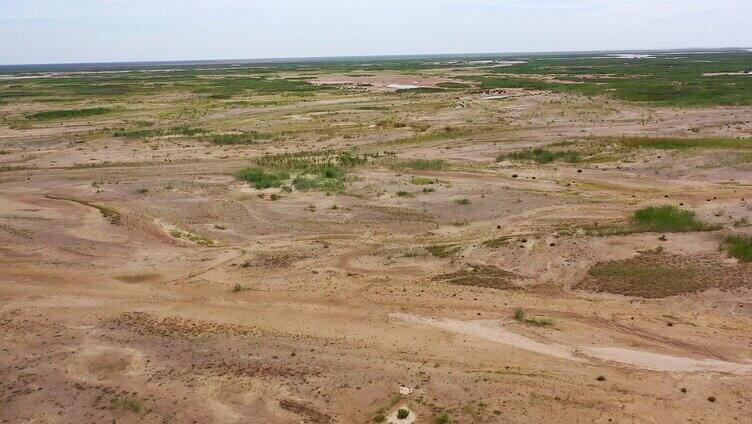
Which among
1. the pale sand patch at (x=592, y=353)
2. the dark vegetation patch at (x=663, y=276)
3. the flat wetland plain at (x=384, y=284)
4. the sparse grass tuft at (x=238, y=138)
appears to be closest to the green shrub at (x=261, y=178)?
the flat wetland plain at (x=384, y=284)

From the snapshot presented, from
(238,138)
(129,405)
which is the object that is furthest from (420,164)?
(129,405)

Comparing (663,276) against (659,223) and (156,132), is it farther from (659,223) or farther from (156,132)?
(156,132)

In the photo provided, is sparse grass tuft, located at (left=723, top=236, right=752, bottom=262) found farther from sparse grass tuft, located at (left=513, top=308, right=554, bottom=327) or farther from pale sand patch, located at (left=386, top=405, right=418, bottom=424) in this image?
pale sand patch, located at (left=386, top=405, right=418, bottom=424)

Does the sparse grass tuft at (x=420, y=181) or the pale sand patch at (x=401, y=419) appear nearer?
the pale sand patch at (x=401, y=419)

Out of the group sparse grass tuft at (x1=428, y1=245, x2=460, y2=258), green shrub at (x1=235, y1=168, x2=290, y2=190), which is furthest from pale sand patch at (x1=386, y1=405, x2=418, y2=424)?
green shrub at (x1=235, y1=168, x2=290, y2=190)

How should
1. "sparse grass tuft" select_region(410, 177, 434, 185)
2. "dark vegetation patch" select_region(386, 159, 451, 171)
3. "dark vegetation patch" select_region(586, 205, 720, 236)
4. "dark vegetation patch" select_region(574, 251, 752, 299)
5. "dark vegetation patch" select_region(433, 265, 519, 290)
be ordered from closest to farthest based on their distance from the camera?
"dark vegetation patch" select_region(574, 251, 752, 299) < "dark vegetation patch" select_region(433, 265, 519, 290) < "dark vegetation patch" select_region(586, 205, 720, 236) < "sparse grass tuft" select_region(410, 177, 434, 185) < "dark vegetation patch" select_region(386, 159, 451, 171)

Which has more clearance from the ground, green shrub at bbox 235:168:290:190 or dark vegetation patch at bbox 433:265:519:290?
green shrub at bbox 235:168:290:190

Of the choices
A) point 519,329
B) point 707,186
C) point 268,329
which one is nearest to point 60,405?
point 268,329

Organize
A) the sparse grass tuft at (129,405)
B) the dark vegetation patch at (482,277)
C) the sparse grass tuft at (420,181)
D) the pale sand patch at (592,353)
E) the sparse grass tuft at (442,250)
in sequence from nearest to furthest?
the sparse grass tuft at (129,405)
the pale sand patch at (592,353)
the dark vegetation patch at (482,277)
the sparse grass tuft at (442,250)
the sparse grass tuft at (420,181)

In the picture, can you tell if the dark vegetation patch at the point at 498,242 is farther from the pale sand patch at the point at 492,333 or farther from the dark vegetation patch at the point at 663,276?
the pale sand patch at the point at 492,333
